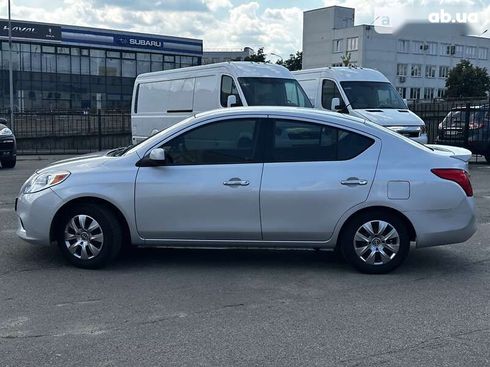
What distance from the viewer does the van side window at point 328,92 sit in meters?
15.2

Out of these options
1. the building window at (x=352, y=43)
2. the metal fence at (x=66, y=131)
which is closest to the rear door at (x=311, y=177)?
the metal fence at (x=66, y=131)

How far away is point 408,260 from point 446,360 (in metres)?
2.58

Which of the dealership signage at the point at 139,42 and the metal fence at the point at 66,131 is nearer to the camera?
the metal fence at the point at 66,131

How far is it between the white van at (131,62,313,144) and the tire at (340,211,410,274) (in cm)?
783

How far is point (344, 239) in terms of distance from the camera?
574 cm

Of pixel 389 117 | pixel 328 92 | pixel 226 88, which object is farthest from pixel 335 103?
pixel 226 88

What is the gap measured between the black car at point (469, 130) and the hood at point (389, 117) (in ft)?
11.0

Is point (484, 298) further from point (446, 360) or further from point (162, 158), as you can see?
point (162, 158)

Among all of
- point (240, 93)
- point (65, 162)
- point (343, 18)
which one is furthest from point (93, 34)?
point (65, 162)

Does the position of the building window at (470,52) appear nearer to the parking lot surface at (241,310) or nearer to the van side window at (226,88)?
the van side window at (226,88)

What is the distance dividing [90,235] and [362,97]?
10767 mm

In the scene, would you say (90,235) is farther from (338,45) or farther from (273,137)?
(338,45)

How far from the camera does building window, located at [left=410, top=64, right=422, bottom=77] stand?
313 ft

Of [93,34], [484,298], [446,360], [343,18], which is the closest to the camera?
[446,360]
